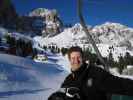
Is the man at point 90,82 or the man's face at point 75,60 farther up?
the man's face at point 75,60

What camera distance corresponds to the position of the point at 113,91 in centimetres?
234

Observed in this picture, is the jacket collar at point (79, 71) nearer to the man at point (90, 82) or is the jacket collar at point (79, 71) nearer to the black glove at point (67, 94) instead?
the man at point (90, 82)

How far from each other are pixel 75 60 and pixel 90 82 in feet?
0.69

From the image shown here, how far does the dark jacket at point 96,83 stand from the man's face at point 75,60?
3cm

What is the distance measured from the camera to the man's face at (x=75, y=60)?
101 inches

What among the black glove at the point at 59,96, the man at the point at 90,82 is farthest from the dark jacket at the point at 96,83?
the black glove at the point at 59,96

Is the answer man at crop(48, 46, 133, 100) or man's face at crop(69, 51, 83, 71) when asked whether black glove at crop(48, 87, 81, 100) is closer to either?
man at crop(48, 46, 133, 100)

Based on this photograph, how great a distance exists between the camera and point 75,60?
2.59 meters

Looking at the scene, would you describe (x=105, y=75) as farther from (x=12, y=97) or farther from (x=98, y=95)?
(x=12, y=97)

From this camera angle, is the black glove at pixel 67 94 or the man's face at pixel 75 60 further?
the man's face at pixel 75 60

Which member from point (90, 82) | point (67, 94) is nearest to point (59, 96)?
point (67, 94)

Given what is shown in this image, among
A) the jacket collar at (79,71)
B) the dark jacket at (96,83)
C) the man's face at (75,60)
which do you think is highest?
the man's face at (75,60)

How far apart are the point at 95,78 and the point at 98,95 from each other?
0.11 m

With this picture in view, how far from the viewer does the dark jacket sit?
231 centimetres
